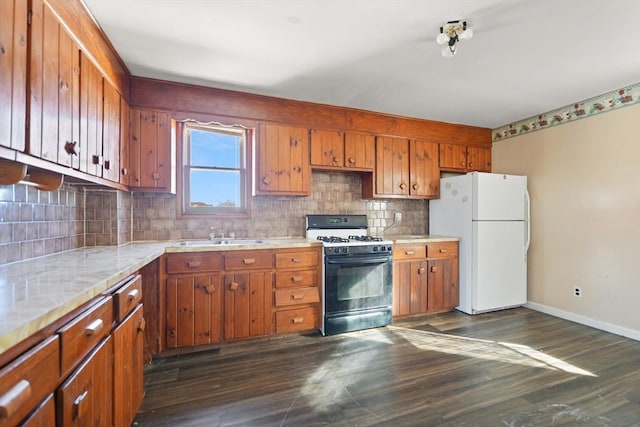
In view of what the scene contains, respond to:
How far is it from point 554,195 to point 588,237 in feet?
1.92

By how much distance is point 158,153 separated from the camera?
2668 millimetres

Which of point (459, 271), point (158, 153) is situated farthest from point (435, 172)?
point (158, 153)

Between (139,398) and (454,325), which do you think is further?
(454,325)

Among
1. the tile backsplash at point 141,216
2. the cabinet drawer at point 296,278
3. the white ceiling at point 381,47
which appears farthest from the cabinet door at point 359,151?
the cabinet drawer at point 296,278

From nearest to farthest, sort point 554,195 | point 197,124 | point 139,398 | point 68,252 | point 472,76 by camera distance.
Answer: point 139,398 < point 68,252 < point 472,76 < point 197,124 < point 554,195

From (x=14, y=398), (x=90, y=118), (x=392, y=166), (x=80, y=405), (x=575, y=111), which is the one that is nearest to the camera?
(x=14, y=398)

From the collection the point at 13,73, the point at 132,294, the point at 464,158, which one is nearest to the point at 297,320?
the point at 132,294

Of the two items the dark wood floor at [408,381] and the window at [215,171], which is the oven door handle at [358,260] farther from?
the window at [215,171]

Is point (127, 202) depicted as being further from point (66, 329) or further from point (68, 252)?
point (66, 329)

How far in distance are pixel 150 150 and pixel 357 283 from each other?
7.70 feet

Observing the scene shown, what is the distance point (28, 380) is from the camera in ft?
2.40

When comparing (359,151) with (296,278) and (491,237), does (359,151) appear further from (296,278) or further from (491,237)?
(491,237)

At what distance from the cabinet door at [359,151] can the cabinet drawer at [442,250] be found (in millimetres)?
1195

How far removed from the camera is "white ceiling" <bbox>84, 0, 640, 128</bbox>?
1.74m
